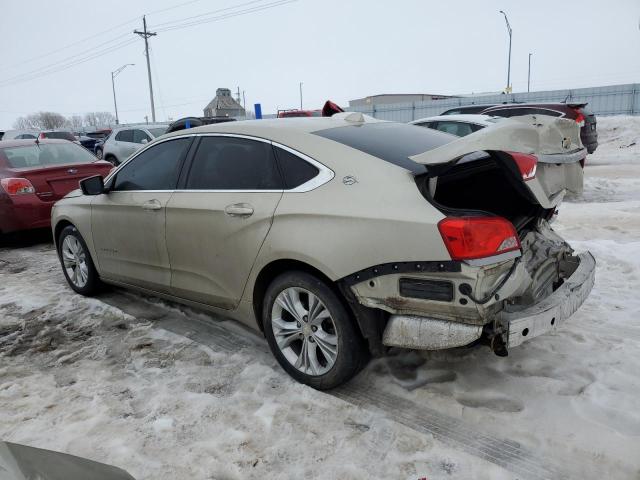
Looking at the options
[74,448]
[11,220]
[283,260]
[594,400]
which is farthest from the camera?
[11,220]

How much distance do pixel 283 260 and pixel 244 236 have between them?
1.08 ft

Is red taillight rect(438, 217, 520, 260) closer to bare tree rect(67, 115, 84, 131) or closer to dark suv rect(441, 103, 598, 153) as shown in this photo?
dark suv rect(441, 103, 598, 153)

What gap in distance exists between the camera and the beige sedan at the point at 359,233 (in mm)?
2561

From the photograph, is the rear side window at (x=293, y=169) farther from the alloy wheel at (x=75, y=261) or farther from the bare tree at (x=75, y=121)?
the bare tree at (x=75, y=121)

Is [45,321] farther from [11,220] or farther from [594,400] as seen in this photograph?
[594,400]

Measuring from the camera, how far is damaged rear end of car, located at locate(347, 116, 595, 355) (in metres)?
2.49

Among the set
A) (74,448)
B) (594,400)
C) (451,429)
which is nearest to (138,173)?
(74,448)

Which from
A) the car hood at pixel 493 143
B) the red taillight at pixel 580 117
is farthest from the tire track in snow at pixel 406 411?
the red taillight at pixel 580 117

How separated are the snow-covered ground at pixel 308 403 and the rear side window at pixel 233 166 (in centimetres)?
123

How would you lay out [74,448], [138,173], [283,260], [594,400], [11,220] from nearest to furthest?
[74,448] → [594,400] → [283,260] → [138,173] → [11,220]

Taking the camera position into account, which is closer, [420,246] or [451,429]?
[420,246]

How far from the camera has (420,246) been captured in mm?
2543

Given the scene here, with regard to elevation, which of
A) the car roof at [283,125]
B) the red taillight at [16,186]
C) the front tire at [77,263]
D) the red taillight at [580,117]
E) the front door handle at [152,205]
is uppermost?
the car roof at [283,125]

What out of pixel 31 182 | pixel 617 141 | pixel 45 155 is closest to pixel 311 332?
pixel 31 182
